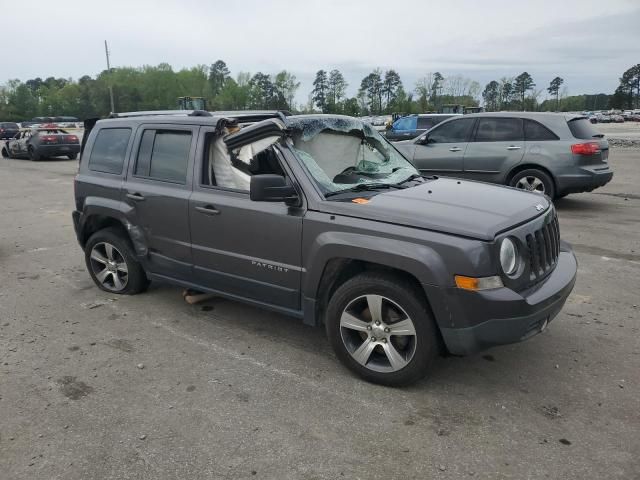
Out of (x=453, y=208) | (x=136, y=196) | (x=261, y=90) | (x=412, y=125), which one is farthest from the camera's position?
(x=261, y=90)

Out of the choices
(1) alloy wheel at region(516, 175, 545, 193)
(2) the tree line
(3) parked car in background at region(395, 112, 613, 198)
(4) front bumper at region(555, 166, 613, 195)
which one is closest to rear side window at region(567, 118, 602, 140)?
(3) parked car in background at region(395, 112, 613, 198)

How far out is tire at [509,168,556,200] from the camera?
29.5 ft

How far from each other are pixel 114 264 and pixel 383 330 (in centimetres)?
314

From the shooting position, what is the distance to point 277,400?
3367 millimetres

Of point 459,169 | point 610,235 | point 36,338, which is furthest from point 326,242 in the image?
point 459,169

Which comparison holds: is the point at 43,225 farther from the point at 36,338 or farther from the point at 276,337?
the point at 276,337

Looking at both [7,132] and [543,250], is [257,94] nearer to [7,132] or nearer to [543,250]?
[7,132]

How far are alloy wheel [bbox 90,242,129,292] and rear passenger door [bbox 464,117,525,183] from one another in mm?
6677

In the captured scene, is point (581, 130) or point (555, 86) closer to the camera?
point (581, 130)

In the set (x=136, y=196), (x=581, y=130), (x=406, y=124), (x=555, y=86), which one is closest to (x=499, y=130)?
(x=581, y=130)

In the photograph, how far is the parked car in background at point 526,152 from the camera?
8805mm

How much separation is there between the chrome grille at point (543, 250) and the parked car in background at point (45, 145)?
71.9 feet

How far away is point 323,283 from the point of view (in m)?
3.65

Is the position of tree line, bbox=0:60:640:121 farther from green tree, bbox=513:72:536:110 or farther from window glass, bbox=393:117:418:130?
window glass, bbox=393:117:418:130
